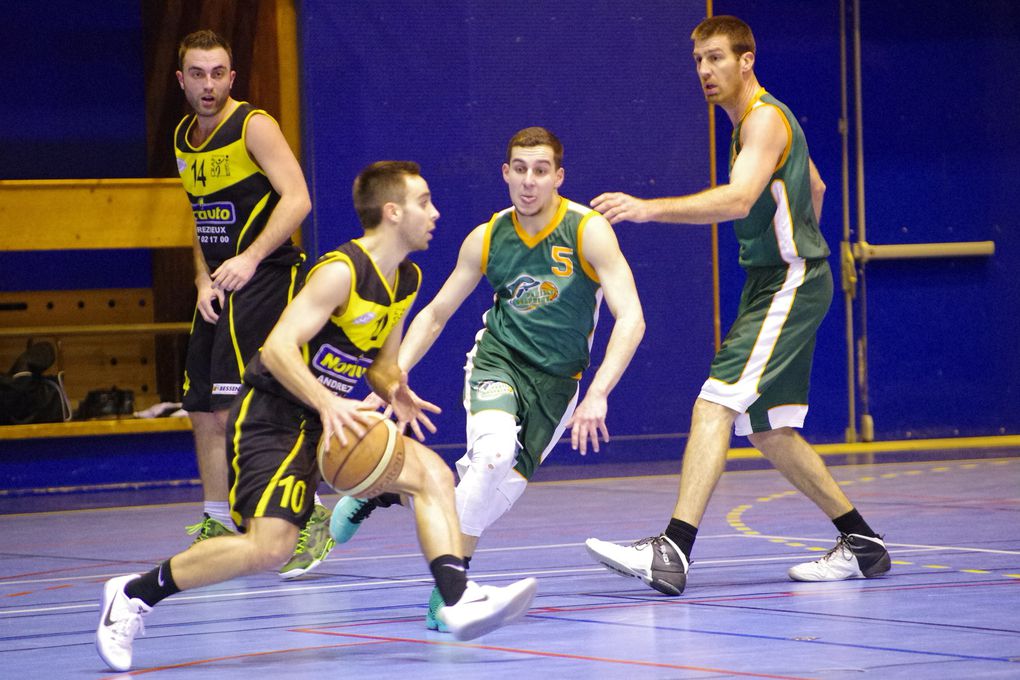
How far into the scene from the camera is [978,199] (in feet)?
40.6

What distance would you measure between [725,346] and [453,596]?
1.86 meters

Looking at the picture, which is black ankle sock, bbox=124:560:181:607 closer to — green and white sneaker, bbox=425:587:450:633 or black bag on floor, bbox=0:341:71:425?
green and white sneaker, bbox=425:587:450:633

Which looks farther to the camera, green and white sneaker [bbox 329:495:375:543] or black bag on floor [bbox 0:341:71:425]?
black bag on floor [bbox 0:341:71:425]

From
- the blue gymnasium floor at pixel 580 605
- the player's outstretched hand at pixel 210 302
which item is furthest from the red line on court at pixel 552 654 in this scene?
the player's outstretched hand at pixel 210 302

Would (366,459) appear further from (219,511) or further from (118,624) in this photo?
(219,511)

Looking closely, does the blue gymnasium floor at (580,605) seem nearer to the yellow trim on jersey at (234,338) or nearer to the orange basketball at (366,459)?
the orange basketball at (366,459)

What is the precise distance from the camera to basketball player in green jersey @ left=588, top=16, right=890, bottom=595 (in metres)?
5.74

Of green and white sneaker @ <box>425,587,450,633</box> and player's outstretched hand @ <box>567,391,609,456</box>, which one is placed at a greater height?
player's outstretched hand @ <box>567,391,609,456</box>

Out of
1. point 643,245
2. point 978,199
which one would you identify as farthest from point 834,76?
point 643,245

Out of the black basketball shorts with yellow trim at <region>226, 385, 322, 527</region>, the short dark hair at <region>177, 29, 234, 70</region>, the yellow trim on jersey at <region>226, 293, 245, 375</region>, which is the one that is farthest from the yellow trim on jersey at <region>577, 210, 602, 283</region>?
the short dark hair at <region>177, 29, 234, 70</region>

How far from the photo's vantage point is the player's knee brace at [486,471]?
17.4 feet

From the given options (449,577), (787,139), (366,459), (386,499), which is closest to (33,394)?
(386,499)

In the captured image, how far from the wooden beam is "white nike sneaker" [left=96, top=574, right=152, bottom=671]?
230 inches

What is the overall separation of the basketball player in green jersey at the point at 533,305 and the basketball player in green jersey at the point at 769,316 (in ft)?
1.44
